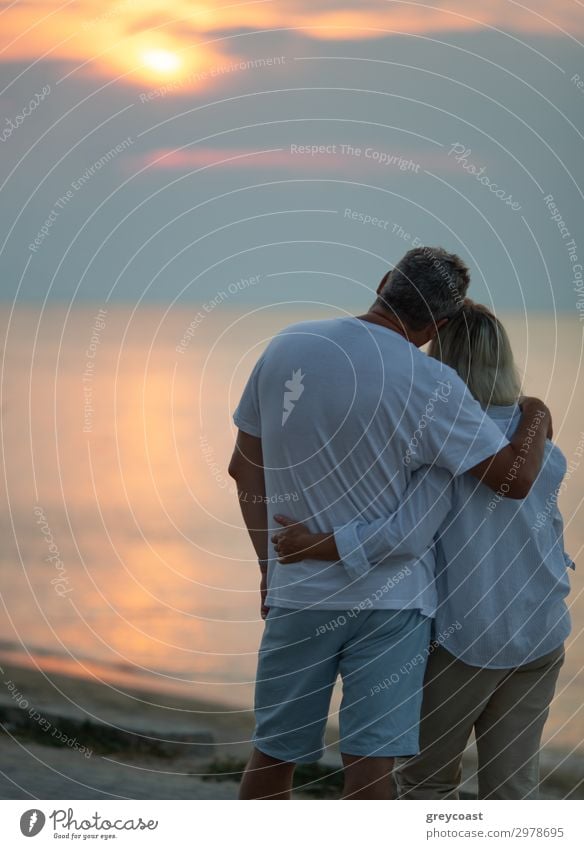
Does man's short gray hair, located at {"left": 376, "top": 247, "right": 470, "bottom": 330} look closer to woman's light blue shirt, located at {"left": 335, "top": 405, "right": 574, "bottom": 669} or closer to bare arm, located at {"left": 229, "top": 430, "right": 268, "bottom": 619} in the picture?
woman's light blue shirt, located at {"left": 335, "top": 405, "right": 574, "bottom": 669}

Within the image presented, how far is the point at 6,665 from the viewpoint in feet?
20.8

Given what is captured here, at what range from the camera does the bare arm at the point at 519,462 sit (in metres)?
3.29

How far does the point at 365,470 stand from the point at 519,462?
432mm

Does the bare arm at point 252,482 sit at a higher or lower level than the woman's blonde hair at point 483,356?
lower

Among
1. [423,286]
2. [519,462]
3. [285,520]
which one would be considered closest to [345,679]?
[285,520]

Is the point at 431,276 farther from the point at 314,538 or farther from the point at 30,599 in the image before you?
the point at 30,599

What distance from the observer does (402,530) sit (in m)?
3.34

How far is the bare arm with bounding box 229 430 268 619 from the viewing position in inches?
144

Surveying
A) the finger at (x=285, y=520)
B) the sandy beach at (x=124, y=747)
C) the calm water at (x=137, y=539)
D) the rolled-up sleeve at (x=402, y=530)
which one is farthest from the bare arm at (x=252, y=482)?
Answer: the calm water at (x=137, y=539)

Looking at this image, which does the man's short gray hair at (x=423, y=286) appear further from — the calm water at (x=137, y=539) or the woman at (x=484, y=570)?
the calm water at (x=137, y=539)

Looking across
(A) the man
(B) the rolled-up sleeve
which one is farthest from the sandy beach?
(B) the rolled-up sleeve

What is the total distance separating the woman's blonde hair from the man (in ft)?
0.21

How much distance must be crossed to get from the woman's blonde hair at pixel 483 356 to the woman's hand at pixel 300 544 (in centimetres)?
62
